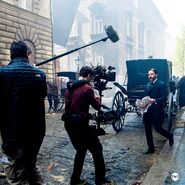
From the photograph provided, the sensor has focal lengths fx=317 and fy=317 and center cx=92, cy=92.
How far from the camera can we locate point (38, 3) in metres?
19.0

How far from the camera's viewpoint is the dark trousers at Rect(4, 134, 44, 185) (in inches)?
136

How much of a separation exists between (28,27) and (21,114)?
1500 cm

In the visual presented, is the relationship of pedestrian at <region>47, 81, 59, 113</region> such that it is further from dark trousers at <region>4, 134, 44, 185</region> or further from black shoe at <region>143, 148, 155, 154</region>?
dark trousers at <region>4, 134, 44, 185</region>

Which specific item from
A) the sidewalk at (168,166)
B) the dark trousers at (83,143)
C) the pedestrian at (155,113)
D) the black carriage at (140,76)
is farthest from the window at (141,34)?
the dark trousers at (83,143)

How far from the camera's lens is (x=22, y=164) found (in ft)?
11.4

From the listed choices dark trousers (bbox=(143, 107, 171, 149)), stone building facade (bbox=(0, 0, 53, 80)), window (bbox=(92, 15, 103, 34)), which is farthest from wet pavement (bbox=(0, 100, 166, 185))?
window (bbox=(92, 15, 103, 34))

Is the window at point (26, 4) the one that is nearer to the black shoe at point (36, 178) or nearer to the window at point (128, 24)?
the black shoe at point (36, 178)

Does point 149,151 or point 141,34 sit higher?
point 141,34

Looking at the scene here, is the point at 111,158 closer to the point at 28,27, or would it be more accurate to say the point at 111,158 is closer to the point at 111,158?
the point at 111,158

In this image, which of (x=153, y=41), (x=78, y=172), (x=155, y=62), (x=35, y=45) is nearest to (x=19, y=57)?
(x=78, y=172)

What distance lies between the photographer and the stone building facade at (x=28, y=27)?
16.0 meters

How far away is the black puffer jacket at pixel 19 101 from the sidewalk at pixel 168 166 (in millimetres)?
2343

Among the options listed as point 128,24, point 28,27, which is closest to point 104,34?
point 128,24

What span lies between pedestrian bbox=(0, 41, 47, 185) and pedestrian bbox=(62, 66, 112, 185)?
105 centimetres
